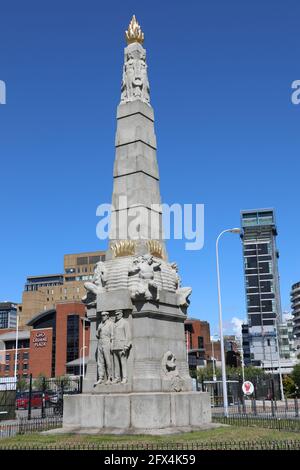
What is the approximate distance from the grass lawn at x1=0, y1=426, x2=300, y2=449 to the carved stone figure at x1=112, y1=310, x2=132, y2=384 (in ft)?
7.48

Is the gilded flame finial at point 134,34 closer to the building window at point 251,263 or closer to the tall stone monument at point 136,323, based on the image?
the tall stone monument at point 136,323

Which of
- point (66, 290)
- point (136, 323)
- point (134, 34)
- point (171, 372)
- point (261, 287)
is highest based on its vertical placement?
point (261, 287)

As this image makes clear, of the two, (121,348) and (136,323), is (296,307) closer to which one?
(136,323)

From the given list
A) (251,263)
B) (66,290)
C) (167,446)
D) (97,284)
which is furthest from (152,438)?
(251,263)

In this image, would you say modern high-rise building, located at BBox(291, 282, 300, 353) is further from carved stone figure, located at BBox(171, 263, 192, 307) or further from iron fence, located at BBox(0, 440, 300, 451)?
iron fence, located at BBox(0, 440, 300, 451)

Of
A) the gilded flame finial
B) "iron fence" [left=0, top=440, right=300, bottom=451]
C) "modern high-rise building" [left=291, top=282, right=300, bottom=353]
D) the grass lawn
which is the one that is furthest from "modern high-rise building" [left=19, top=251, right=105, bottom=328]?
"iron fence" [left=0, top=440, right=300, bottom=451]

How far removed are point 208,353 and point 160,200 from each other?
119 m

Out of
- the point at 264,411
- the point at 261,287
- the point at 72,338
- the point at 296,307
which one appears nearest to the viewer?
the point at 264,411

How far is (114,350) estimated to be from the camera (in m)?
17.4

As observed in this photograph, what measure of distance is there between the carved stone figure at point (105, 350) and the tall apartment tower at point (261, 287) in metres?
143

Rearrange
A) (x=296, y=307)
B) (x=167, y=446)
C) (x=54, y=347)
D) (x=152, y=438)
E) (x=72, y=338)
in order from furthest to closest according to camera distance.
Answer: (x=296, y=307) → (x=54, y=347) → (x=72, y=338) → (x=152, y=438) → (x=167, y=446)

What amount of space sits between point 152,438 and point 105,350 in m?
3.67

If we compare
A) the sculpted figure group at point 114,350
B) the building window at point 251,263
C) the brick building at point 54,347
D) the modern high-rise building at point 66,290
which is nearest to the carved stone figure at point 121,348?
the sculpted figure group at point 114,350

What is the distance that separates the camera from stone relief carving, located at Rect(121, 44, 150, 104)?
22062 millimetres
